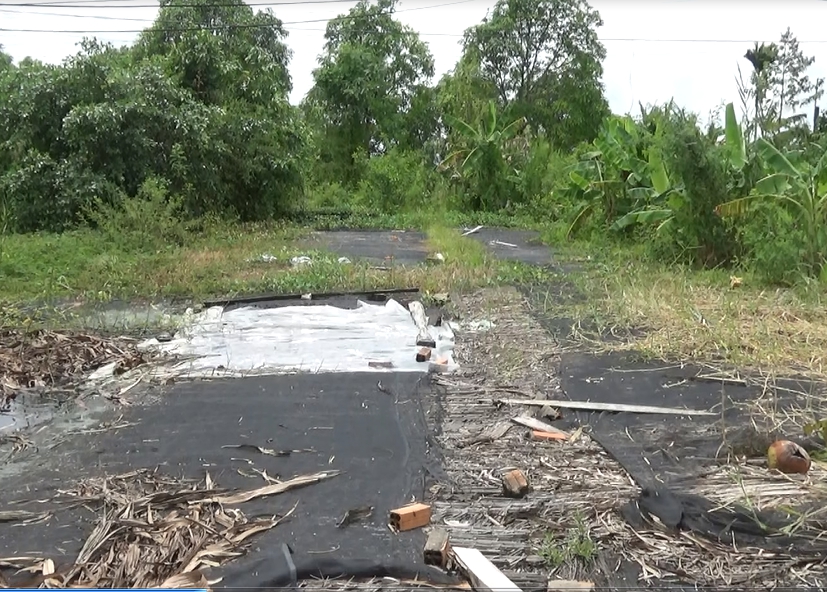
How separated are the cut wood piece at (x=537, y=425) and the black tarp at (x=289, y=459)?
53cm

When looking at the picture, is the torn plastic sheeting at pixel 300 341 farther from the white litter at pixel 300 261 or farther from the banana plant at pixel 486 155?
the banana plant at pixel 486 155

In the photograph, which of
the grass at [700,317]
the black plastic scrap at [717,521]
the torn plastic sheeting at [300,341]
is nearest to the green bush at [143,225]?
the torn plastic sheeting at [300,341]

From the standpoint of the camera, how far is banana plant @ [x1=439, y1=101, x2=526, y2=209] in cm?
1839

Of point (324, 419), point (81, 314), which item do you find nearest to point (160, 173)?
point (81, 314)

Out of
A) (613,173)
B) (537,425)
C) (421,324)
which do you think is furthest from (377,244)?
(537,425)

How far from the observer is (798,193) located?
8.45 m

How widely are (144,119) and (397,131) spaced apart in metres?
12.7

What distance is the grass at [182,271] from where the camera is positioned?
309 inches

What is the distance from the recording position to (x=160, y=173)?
13828 mm

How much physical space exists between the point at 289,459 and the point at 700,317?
3.96 meters

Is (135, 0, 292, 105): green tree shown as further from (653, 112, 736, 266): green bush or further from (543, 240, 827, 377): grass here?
(543, 240, 827, 377): grass

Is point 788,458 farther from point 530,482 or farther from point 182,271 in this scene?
point 182,271

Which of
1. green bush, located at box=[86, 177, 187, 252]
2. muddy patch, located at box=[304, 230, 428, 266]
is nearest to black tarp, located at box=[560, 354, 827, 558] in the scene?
muddy patch, located at box=[304, 230, 428, 266]

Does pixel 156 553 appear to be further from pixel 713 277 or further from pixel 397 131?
pixel 397 131
